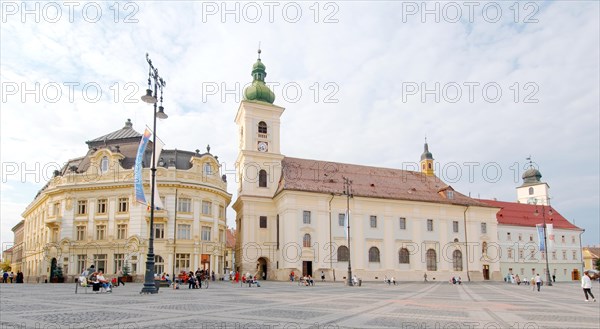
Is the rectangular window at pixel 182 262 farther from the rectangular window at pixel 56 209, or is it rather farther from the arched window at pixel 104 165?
the rectangular window at pixel 56 209

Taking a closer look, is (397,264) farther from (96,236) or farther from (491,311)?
(491,311)

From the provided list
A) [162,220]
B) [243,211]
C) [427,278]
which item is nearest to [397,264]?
[427,278]

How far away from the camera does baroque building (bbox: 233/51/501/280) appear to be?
54.9 metres

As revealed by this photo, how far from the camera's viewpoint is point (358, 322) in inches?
469

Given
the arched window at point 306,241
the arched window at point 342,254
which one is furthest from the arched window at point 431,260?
the arched window at point 306,241

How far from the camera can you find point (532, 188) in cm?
9881

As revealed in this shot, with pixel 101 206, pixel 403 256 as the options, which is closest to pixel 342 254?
pixel 403 256

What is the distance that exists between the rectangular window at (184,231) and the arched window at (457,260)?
33768 millimetres

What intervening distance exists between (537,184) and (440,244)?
48.2 meters

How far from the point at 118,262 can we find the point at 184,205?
27.5 ft

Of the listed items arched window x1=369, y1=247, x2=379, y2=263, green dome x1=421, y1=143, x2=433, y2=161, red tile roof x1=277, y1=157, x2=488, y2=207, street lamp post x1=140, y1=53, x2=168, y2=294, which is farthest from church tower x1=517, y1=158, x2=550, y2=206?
street lamp post x1=140, y1=53, x2=168, y2=294

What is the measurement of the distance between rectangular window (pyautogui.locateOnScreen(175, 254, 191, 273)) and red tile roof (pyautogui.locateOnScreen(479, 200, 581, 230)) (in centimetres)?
5229

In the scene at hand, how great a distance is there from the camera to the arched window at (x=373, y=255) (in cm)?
5737

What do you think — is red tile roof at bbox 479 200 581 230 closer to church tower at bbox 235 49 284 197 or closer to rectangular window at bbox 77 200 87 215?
church tower at bbox 235 49 284 197
